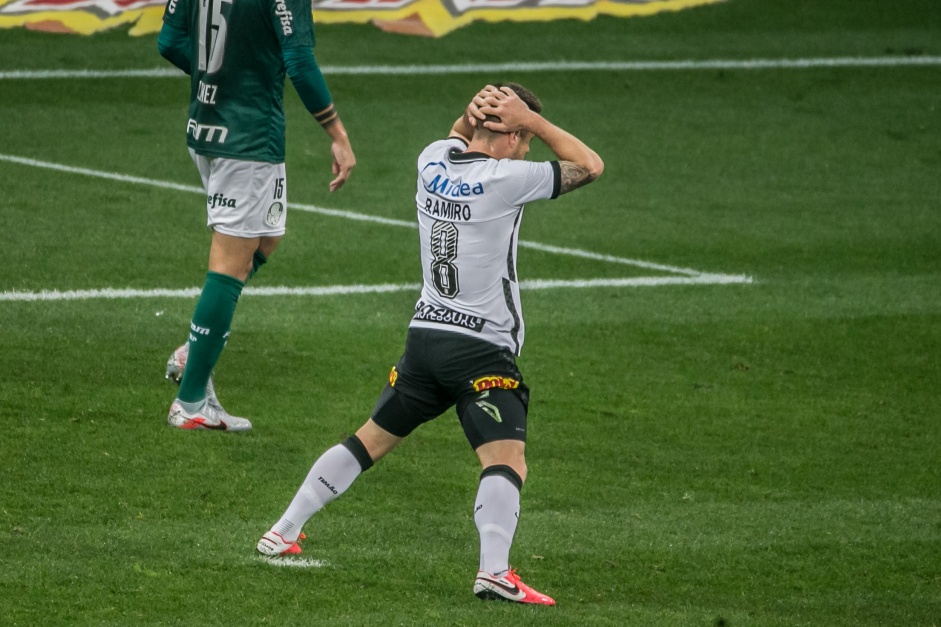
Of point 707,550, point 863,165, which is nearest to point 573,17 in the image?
point 863,165

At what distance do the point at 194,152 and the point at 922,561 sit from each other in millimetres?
3899

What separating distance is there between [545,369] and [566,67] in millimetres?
8788

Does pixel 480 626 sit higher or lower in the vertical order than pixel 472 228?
lower

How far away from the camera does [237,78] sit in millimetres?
7207

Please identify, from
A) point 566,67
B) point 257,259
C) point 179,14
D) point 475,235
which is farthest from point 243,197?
point 566,67

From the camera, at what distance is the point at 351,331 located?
9203 mm

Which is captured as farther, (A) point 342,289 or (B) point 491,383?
(A) point 342,289

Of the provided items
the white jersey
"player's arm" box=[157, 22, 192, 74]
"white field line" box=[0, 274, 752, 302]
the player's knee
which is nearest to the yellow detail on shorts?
the white jersey

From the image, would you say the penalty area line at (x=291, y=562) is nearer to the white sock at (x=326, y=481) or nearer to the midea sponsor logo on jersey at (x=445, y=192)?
the white sock at (x=326, y=481)

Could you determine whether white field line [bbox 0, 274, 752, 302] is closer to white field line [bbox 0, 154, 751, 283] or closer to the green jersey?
white field line [bbox 0, 154, 751, 283]

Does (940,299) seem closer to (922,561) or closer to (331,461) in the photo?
(922,561)

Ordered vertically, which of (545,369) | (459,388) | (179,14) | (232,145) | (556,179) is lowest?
(545,369)

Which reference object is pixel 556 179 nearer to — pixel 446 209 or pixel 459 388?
pixel 446 209

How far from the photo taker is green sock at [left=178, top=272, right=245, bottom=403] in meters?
7.14
